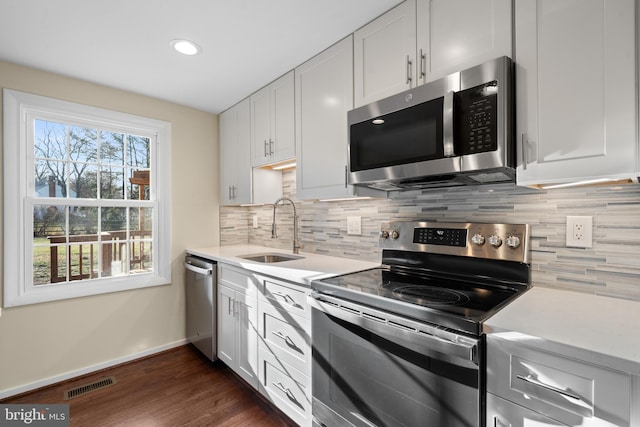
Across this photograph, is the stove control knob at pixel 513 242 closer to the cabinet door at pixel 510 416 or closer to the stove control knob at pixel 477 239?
the stove control knob at pixel 477 239

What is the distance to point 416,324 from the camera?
3.53 feet

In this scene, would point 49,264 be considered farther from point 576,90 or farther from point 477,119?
point 576,90

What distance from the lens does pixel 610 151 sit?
0.95m

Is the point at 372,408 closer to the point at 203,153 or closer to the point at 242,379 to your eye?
the point at 242,379

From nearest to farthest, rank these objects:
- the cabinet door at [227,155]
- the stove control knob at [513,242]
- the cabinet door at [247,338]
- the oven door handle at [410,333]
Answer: the oven door handle at [410,333]
the stove control knob at [513,242]
the cabinet door at [247,338]
the cabinet door at [227,155]

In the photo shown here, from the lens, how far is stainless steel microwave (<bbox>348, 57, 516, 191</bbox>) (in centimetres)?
114

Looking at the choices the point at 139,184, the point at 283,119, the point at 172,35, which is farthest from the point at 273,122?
the point at 139,184

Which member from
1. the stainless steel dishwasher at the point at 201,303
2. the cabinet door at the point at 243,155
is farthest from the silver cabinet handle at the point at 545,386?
the cabinet door at the point at 243,155

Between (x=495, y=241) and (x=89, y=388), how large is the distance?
281 cm

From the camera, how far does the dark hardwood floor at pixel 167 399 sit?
1849 mm

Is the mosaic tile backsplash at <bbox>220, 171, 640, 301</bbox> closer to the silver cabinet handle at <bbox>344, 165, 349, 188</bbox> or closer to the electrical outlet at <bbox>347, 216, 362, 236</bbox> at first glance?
the electrical outlet at <bbox>347, 216, 362, 236</bbox>

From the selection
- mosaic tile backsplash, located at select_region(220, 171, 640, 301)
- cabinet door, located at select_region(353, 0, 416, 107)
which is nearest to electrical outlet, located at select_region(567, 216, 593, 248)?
mosaic tile backsplash, located at select_region(220, 171, 640, 301)

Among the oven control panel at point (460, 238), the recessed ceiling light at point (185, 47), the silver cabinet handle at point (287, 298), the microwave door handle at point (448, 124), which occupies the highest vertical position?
the recessed ceiling light at point (185, 47)

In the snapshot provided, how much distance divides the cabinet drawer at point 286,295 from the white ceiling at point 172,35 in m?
1.44
